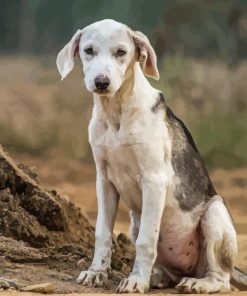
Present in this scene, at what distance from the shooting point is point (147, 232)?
23.2 feet

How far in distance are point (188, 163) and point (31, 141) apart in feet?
7.19

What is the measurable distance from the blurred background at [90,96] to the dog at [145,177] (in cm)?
156

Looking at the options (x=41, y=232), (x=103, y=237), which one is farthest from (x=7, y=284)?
(x=41, y=232)

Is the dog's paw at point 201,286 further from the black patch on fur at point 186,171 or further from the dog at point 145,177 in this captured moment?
the black patch on fur at point 186,171

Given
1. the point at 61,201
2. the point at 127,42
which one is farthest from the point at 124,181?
the point at 61,201

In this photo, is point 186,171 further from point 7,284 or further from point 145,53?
point 7,284

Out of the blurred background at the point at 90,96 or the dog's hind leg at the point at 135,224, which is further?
the blurred background at the point at 90,96

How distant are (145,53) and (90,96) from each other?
6.99ft

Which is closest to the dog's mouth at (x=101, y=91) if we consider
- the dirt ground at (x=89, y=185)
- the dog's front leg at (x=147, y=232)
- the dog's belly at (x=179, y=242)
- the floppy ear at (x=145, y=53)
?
the floppy ear at (x=145, y=53)

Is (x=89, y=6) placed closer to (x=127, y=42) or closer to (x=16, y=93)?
(x=16, y=93)

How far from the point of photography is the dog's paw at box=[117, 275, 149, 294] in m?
7.00

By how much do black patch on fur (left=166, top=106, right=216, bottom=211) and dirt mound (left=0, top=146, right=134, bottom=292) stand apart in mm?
749

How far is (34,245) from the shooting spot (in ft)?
27.3

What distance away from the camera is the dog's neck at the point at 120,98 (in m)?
7.13
